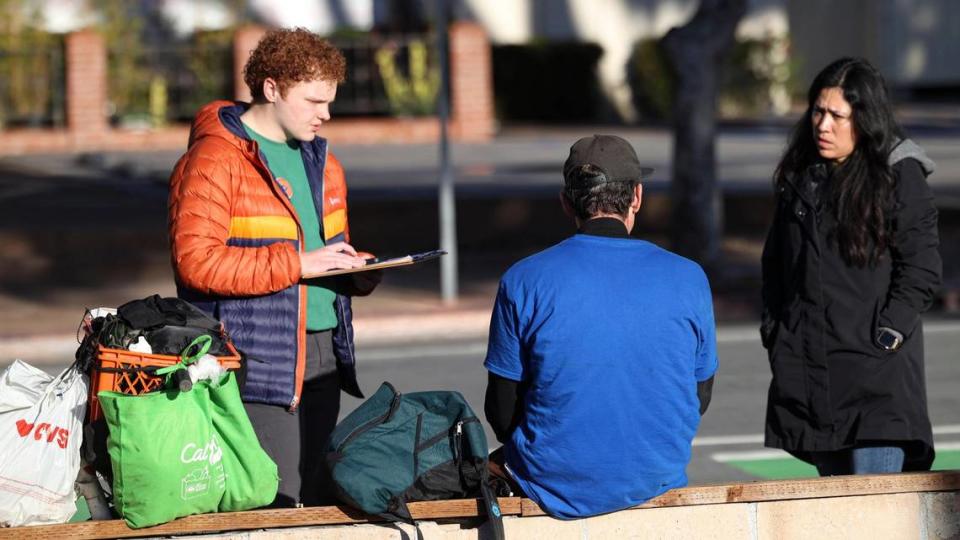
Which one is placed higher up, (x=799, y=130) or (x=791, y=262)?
→ (x=799, y=130)

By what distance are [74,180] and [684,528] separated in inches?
728

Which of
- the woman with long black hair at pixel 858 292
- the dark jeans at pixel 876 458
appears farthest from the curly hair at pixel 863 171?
the dark jeans at pixel 876 458

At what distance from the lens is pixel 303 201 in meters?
5.03

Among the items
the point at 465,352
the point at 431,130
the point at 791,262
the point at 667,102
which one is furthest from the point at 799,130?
the point at 667,102

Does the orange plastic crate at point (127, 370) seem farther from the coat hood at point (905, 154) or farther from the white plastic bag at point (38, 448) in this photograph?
the coat hood at point (905, 154)

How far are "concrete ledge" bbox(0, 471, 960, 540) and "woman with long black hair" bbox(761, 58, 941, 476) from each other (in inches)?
20.0

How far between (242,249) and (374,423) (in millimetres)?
673

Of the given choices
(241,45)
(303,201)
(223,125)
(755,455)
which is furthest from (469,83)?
(223,125)

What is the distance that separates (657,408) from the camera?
4414mm

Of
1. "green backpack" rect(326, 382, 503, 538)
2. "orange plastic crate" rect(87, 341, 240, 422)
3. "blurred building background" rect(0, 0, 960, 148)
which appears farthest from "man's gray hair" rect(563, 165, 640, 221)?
"blurred building background" rect(0, 0, 960, 148)

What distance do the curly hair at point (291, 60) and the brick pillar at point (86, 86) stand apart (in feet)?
75.6

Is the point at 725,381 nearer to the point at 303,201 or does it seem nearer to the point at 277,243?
the point at 303,201

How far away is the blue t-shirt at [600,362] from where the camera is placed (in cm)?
432

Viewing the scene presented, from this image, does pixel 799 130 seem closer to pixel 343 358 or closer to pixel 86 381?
pixel 343 358
